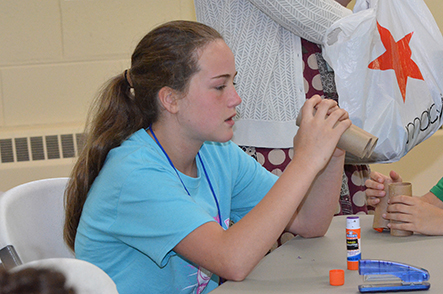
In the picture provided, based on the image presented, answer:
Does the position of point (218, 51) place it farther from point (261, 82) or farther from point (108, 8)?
point (108, 8)

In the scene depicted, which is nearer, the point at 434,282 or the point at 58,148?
the point at 434,282

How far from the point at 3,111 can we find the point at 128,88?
2.23 meters

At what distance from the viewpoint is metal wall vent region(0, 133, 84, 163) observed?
316 cm

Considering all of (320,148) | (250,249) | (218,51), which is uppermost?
(218,51)

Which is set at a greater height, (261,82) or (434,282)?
(261,82)

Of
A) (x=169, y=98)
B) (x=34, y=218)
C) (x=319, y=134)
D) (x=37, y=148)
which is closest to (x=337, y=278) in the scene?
(x=319, y=134)

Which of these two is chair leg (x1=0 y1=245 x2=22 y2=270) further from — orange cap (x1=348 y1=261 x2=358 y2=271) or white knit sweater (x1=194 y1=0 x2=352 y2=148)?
white knit sweater (x1=194 y1=0 x2=352 y2=148)

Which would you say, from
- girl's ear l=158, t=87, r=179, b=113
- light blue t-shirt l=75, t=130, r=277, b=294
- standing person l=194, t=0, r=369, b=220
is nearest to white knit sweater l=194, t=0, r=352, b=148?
standing person l=194, t=0, r=369, b=220

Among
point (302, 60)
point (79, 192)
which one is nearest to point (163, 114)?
point (79, 192)

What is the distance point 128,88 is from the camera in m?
1.28

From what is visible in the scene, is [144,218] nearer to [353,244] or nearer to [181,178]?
[181,178]

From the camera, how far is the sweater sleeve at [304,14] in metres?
1.50

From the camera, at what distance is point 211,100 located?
3.80ft

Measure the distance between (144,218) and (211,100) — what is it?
1.02ft
